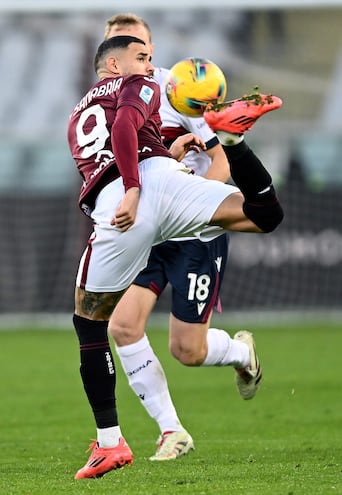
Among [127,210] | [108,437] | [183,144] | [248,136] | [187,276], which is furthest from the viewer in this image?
[248,136]

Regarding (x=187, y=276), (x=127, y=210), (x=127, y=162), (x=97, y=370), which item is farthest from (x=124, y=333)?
(x=127, y=162)

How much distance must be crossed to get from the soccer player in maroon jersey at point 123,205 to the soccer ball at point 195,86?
78 centimetres

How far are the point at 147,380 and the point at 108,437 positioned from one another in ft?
3.43

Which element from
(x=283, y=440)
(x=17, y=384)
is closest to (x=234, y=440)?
(x=283, y=440)

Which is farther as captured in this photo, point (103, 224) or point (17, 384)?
point (17, 384)

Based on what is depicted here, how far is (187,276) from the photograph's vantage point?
738 centimetres

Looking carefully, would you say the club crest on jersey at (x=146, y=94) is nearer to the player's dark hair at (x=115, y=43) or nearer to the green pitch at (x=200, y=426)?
the player's dark hair at (x=115, y=43)

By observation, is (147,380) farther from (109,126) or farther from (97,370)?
(109,126)

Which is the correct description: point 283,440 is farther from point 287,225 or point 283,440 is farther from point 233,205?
point 287,225

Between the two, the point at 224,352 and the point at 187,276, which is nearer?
the point at 187,276

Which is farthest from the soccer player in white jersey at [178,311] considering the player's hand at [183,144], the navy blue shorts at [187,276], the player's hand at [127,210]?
the player's hand at [127,210]

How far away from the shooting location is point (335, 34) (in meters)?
19.3

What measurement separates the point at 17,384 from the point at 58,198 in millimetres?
6831

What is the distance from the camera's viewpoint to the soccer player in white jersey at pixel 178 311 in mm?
7094
